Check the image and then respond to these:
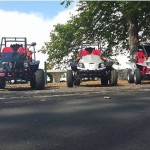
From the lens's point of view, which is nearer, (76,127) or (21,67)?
(76,127)

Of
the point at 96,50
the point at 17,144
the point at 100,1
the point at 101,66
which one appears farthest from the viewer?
the point at 100,1

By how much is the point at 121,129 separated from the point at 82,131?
0.53 meters

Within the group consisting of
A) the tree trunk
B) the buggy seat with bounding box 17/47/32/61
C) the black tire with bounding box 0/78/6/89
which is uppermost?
the tree trunk

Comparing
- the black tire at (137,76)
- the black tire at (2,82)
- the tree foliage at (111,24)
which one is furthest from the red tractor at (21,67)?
the tree foliage at (111,24)

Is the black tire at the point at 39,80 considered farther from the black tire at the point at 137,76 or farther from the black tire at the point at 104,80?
the black tire at the point at 137,76

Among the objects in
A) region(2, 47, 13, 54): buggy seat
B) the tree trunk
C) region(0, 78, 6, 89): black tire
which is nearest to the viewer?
region(0, 78, 6, 89): black tire

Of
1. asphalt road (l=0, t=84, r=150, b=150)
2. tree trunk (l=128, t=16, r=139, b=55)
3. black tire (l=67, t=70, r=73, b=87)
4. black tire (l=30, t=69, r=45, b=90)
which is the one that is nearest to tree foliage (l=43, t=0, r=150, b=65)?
tree trunk (l=128, t=16, r=139, b=55)

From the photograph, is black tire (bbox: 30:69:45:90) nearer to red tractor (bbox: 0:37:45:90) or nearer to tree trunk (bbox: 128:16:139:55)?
red tractor (bbox: 0:37:45:90)

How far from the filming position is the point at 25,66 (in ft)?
45.5

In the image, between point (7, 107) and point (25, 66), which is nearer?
point (7, 107)

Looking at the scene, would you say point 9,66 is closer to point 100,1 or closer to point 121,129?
point 121,129

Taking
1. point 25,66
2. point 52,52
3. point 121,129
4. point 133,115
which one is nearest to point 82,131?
point 121,129

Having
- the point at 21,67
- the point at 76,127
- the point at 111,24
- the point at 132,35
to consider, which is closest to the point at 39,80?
the point at 21,67

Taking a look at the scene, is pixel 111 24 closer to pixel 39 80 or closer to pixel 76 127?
pixel 39 80
